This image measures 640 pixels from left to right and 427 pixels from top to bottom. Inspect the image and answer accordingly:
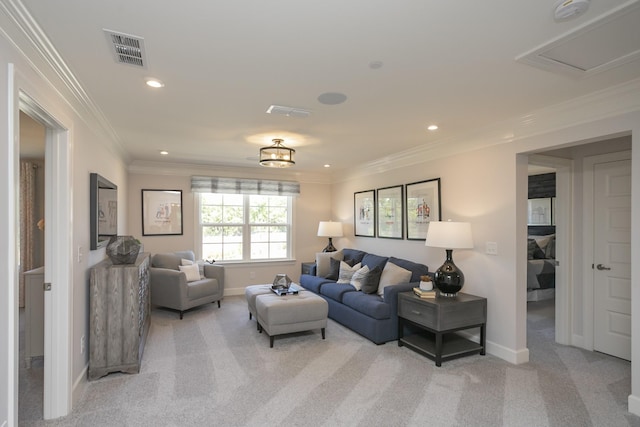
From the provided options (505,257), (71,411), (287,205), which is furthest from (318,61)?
(287,205)

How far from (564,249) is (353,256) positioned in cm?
289

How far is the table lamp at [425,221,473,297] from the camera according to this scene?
351 centimetres

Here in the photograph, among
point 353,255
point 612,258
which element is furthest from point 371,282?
point 612,258

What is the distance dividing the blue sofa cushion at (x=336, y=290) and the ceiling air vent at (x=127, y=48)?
340cm

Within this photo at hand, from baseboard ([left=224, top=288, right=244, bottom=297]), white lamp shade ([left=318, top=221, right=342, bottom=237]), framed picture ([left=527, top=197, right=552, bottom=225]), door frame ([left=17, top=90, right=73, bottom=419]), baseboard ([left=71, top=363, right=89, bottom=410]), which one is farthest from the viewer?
framed picture ([left=527, top=197, right=552, bottom=225])

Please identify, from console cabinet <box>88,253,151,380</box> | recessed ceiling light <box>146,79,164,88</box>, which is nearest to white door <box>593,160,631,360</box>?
recessed ceiling light <box>146,79,164,88</box>

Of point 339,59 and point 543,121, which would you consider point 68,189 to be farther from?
point 543,121

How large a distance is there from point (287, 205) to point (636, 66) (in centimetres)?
538

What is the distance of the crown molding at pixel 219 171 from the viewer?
5.68 metres

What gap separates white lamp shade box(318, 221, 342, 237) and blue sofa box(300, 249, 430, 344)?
3.88 feet

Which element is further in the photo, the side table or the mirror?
the side table

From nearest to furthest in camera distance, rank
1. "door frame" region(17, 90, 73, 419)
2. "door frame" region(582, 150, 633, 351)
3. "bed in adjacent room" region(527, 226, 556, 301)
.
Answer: "door frame" region(17, 90, 73, 419) → "door frame" region(582, 150, 633, 351) → "bed in adjacent room" region(527, 226, 556, 301)

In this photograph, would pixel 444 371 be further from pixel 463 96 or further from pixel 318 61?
pixel 318 61

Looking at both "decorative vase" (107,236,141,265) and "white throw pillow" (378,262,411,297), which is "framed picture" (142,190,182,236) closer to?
"decorative vase" (107,236,141,265)
